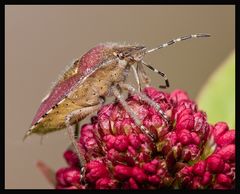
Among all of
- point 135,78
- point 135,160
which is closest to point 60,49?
point 135,78

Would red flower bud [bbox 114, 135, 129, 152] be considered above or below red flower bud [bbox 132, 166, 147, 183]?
above

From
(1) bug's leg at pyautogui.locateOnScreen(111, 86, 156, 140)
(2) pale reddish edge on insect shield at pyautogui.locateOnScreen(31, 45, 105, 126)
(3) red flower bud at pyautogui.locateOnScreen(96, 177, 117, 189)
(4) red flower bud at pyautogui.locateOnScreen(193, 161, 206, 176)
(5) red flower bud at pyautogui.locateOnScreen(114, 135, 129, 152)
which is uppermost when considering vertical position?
(2) pale reddish edge on insect shield at pyautogui.locateOnScreen(31, 45, 105, 126)

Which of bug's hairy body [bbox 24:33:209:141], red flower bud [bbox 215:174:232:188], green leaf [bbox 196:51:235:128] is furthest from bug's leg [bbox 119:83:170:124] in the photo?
green leaf [bbox 196:51:235:128]

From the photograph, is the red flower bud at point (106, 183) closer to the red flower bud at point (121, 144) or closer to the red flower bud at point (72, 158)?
the red flower bud at point (121, 144)

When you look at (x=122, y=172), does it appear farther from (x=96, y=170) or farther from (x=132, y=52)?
(x=132, y=52)

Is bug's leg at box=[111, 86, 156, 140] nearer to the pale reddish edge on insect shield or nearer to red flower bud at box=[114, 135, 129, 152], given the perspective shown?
red flower bud at box=[114, 135, 129, 152]

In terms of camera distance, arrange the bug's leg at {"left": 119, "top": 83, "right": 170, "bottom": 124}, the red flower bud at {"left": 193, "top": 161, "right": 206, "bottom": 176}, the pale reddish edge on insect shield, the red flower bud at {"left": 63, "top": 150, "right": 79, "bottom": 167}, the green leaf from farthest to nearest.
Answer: the green leaf < the red flower bud at {"left": 63, "top": 150, "right": 79, "bottom": 167} < the pale reddish edge on insect shield < the bug's leg at {"left": 119, "top": 83, "right": 170, "bottom": 124} < the red flower bud at {"left": 193, "top": 161, "right": 206, "bottom": 176}
